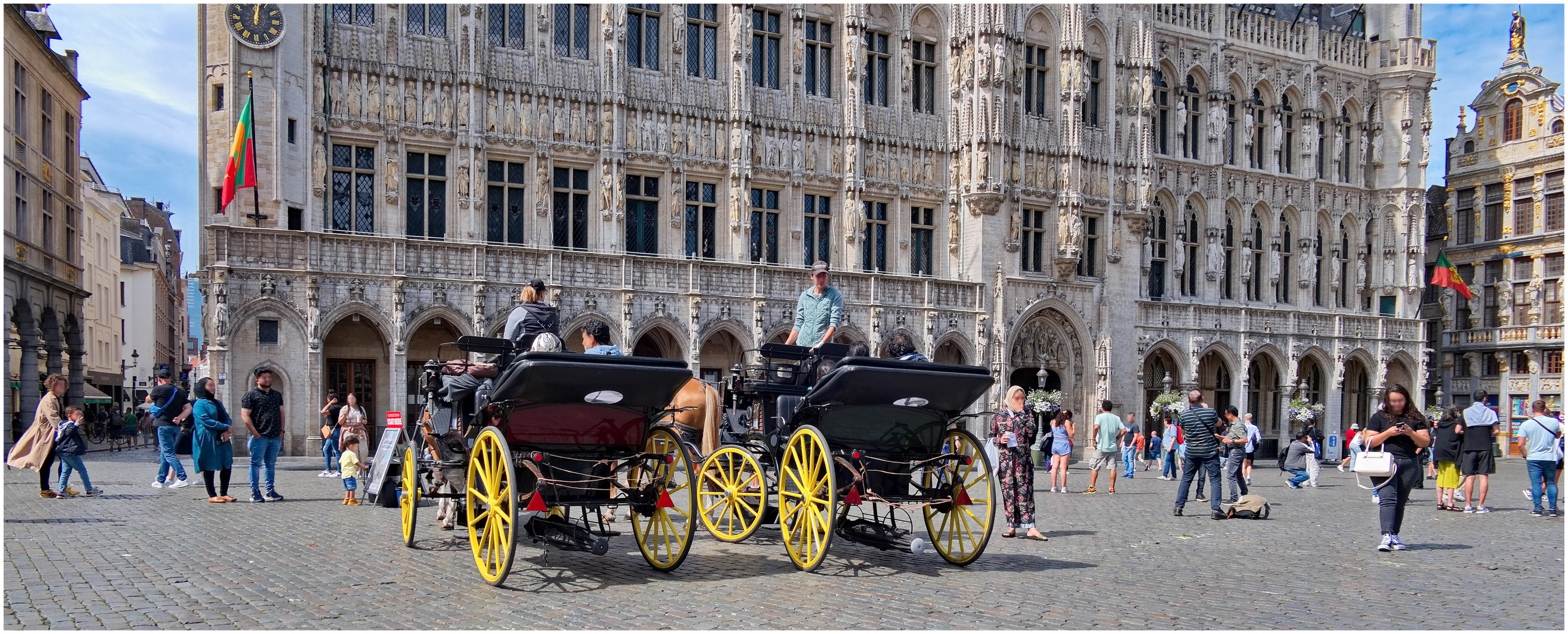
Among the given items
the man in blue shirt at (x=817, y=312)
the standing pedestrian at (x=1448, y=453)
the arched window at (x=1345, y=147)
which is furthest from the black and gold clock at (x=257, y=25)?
the arched window at (x=1345, y=147)

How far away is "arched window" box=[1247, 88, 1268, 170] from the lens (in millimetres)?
38094

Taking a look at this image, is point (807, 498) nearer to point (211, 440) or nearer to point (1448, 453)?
point (211, 440)

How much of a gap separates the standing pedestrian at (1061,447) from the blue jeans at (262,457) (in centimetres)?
1060

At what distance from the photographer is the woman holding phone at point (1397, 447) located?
10.3 m

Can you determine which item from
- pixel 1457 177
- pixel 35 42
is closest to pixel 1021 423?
pixel 35 42

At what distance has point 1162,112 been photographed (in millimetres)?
36375

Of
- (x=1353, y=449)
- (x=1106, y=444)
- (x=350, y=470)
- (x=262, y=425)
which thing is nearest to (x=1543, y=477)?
(x=1106, y=444)

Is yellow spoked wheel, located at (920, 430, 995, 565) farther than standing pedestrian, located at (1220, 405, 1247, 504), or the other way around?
standing pedestrian, located at (1220, 405, 1247, 504)

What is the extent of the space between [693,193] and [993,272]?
27.2 ft

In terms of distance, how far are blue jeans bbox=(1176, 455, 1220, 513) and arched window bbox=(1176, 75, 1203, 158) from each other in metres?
24.4

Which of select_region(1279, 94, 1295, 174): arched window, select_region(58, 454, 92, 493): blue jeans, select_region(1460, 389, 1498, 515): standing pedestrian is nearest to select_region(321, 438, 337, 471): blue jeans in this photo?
select_region(58, 454, 92, 493): blue jeans

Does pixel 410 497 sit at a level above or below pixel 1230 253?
below

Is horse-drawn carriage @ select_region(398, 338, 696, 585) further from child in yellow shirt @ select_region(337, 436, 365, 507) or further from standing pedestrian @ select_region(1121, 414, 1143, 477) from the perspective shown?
standing pedestrian @ select_region(1121, 414, 1143, 477)

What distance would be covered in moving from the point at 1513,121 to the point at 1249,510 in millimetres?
38252
